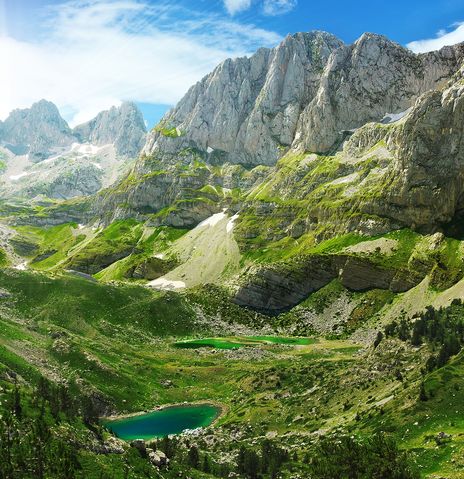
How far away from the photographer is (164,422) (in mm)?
93312

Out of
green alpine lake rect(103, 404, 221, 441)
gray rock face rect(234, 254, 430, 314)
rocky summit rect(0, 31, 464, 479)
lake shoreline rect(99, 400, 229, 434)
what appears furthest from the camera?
gray rock face rect(234, 254, 430, 314)

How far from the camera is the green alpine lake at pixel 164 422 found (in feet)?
285

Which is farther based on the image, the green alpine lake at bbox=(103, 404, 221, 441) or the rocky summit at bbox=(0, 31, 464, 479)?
the green alpine lake at bbox=(103, 404, 221, 441)

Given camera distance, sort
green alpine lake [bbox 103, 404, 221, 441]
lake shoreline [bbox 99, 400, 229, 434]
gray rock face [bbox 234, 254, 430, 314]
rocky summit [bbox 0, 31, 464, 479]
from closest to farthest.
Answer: rocky summit [bbox 0, 31, 464, 479]
green alpine lake [bbox 103, 404, 221, 441]
lake shoreline [bbox 99, 400, 229, 434]
gray rock face [bbox 234, 254, 430, 314]

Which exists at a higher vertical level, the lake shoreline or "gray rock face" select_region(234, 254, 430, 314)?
"gray rock face" select_region(234, 254, 430, 314)

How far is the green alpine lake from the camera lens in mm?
87000

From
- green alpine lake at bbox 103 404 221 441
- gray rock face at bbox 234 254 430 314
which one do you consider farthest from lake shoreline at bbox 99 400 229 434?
gray rock face at bbox 234 254 430 314

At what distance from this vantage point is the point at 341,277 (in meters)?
188

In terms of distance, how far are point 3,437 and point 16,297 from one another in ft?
391

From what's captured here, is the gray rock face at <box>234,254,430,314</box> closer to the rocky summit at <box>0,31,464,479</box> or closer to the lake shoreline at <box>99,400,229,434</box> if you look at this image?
the rocky summit at <box>0,31,464,479</box>

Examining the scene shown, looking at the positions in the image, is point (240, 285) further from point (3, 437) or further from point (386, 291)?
point (3, 437)

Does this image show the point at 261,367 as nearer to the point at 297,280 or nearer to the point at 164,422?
the point at 164,422

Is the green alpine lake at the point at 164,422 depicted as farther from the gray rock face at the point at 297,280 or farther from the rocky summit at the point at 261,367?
the gray rock face at the point at 297,280

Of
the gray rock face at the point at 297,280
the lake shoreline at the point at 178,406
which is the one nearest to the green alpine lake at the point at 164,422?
A: the lake shoreline at the point at 178,406
